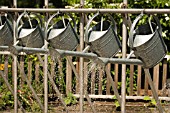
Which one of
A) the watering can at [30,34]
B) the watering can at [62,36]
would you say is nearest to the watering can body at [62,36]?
the watering can at [62,36]

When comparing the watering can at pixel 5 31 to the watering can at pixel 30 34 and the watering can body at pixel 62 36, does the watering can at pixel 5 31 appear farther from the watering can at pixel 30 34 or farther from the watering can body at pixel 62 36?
the watering can body at pixel 62 36

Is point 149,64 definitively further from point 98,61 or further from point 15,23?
point 15,23

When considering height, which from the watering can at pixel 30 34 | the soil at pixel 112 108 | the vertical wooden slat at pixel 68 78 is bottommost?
the soil at pixel 112 108

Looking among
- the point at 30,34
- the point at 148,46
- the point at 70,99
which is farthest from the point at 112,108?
the point at 148,46

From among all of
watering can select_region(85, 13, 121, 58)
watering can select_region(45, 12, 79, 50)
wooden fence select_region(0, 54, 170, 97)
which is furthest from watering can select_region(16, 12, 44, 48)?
A: wooden fence select_region(0, 54, 170, 97)

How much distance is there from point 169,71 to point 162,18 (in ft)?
2.39

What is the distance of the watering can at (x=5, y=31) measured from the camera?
9.41ft

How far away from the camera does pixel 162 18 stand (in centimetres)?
618

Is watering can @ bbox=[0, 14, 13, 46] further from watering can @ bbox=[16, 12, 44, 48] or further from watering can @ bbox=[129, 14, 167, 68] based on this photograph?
watering can @ bbox=[129, 14, 167, 68]

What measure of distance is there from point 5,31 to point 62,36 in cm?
48

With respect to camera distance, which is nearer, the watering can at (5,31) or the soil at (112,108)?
the watering can at (5,31)

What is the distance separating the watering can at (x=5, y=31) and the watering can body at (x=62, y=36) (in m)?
0.37

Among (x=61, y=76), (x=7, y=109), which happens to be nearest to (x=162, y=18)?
(x=61, y=76)

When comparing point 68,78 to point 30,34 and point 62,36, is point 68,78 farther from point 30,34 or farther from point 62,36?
point 62,36
